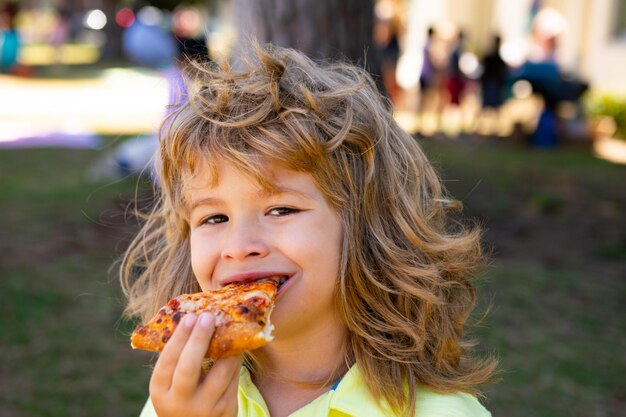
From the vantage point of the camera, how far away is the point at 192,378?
72.2 inches

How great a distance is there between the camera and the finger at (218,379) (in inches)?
74.2

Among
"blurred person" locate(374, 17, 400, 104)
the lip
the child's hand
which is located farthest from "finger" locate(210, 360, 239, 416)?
"blurred person" locate(374, 17, 400, 104)

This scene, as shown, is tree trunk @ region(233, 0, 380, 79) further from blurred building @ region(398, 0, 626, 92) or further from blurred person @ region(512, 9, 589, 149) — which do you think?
blurred building @ region(398, 0, 626, 92)

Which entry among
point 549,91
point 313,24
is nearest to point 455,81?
point 549,91

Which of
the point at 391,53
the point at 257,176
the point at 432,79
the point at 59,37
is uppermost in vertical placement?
the point at 257,176

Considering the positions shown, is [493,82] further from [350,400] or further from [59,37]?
[59,37]

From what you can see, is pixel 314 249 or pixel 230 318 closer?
pixel 230 318

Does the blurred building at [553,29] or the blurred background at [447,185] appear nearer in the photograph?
the blurred background at [447,185]

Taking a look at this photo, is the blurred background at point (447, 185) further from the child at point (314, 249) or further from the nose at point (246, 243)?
the nose at point (246, 243)

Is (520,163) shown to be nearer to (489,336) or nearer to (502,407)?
(489,336)

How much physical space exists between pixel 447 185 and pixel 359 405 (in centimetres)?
684

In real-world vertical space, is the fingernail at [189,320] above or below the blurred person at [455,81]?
above

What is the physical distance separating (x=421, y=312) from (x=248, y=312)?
583 millimetres

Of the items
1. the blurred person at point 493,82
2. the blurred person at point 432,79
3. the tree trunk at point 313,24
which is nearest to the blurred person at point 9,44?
the blurred person at point 432,79
